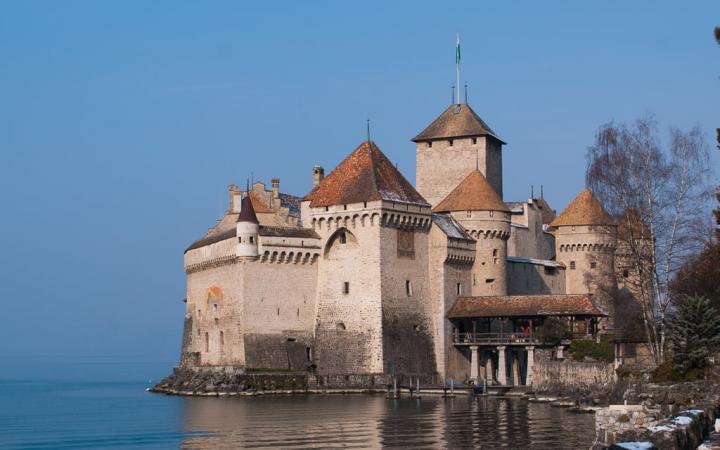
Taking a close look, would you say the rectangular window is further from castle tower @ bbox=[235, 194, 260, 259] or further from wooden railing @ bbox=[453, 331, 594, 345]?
castle tower @ bbox=[235, 194, 260, 259]

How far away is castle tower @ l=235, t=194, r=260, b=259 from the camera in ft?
198

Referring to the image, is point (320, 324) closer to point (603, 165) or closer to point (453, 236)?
point (453, 236)

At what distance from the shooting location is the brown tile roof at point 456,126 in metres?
74.1

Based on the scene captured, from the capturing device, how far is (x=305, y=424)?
42125mm

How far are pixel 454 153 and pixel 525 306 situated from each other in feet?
53.4

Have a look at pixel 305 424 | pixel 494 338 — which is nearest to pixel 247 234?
pixel 494 338

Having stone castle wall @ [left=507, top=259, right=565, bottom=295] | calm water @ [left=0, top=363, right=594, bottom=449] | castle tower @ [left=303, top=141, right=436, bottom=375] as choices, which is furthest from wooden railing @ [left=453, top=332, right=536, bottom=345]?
stone castle wall @ [left=507, top=259, right=565, bottom=295]

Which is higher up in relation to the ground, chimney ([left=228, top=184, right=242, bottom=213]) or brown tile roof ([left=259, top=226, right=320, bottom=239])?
chimney ([left=228, top=184, right=242, bottom=213])

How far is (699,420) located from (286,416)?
79.9 feet

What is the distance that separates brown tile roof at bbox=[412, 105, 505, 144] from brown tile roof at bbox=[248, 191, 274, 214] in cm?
1392

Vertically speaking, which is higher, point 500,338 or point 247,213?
point 247,213

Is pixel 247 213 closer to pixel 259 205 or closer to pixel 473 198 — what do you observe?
pixel 259 205

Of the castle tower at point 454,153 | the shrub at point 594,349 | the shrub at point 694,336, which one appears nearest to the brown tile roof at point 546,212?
the castle tower at point 454,153

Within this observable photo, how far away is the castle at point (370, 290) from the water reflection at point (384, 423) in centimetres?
564
